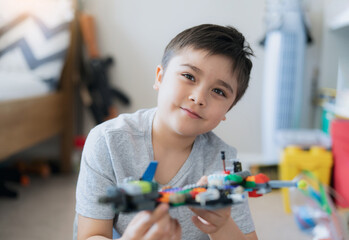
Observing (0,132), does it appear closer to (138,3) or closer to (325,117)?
(138,3)

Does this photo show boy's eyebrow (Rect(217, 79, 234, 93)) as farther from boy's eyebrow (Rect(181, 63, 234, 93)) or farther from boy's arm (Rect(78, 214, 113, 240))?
boy's arm (Rect(78, 214, 113, 240))

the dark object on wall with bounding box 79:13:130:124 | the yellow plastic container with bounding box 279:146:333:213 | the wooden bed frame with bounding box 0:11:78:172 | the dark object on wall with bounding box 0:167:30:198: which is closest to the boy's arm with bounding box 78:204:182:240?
the wooden bed frame with bounding box 0:11:78:172

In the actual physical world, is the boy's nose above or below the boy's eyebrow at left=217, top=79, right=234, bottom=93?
below

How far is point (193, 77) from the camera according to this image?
48 centimetres

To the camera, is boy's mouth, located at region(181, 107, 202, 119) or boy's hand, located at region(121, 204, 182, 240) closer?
boy's hand, located at region(121, 204, 182, 240)

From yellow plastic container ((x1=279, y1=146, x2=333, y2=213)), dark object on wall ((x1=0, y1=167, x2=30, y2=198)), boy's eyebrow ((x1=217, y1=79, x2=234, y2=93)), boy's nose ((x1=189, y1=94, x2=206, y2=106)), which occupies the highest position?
boy's eyebrow ((x1=217, y1=79, x2=234, y2=93))

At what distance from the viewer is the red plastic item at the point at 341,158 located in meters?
1.17

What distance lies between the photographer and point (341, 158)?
122 centimetres

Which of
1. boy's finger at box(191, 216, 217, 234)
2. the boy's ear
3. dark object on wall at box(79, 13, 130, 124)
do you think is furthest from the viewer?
dark object on wall at box(79, 13, 130, 124)

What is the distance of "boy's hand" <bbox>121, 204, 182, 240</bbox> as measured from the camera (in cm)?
32

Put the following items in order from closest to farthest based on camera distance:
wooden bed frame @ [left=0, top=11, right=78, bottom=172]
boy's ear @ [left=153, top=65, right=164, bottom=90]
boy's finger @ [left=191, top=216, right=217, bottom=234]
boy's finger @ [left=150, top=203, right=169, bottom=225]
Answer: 1. boy's finger @ [left=150, top=203, right=169, bottom=225]
2. boy's finger @ [left=191, top=216, right=217, bottom=234]
3. boy's ear @ [left=153, top=65, right=164, bottom=90]
4. wooden bed frame @ [left=0, top=11, right=78, bottom=172]

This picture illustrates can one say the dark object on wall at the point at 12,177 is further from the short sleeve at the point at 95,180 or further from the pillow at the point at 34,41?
the short sleeve at the point at 95,180

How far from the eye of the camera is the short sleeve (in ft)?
1.62

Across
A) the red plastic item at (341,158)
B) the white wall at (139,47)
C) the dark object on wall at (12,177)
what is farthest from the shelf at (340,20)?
the dark object on wall at (12,177)
